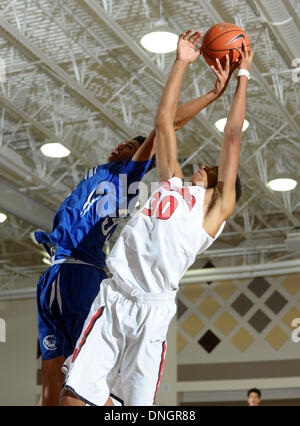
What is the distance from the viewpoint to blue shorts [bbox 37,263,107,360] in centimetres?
321

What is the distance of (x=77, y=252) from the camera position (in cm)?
333

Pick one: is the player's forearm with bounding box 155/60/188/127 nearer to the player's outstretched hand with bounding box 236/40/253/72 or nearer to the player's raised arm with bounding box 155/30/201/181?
the player's raised arm with bounding box 155/30/201/181

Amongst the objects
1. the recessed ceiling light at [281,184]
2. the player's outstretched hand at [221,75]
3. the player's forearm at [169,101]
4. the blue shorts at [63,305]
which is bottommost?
the blue shorts at [63,305]

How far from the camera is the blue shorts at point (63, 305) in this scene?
3.21 m

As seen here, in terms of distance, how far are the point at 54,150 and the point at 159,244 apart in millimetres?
8480

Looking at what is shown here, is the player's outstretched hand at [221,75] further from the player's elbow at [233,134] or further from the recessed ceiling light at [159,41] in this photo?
the recessed ceiling light at [159,41]

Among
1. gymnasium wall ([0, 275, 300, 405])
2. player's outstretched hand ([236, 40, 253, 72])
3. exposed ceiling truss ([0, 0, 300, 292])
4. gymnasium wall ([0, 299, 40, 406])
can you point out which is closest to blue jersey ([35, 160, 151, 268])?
player's outstretched hand ([236, 40, 253, 72])

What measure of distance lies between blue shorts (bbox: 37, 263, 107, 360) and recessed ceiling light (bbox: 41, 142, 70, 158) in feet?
25.4

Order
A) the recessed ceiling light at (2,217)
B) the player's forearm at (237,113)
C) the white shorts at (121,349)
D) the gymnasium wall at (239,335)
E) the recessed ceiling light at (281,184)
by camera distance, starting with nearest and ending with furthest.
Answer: the white shorts at (121,349) → the player's forearm at (237,113) → the recessed ceiling light at (281,184) → the recessed ceiling light at (2,217) → the gymnasium wall at (239,335)

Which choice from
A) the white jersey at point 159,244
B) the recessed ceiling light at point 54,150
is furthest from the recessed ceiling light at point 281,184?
the white jersey at point 159,244

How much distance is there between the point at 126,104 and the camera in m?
10.6

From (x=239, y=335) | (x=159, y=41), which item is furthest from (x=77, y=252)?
(x=239, y=335)

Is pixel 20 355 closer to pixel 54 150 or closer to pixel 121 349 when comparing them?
pixel 54 150
